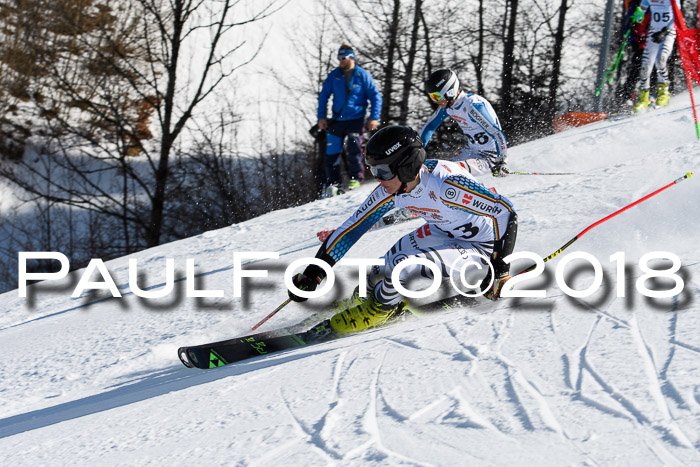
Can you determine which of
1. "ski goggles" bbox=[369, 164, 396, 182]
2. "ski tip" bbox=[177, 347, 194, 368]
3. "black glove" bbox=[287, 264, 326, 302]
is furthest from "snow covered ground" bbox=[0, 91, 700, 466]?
"ski goggles" bbox=[369, 164, 396, 182]

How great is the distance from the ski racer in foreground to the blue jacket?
13.4ft

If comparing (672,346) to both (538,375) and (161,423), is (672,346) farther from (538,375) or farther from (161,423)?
(161,423)

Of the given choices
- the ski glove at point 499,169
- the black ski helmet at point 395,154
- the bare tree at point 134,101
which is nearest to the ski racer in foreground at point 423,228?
the black ski helmet at point 395,154

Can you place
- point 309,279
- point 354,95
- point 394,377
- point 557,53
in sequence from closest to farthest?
1. point 394,377
2. point 309,279
3. point 354,95
4. point 557,53

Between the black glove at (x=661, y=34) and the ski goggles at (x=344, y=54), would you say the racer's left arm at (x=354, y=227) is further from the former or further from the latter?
the black glove at (x=661, y=34)

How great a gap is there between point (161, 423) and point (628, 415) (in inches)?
75.4

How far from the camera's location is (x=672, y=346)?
3.09 m

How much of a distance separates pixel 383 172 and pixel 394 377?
1.11 metres

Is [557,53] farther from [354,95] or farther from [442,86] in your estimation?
[442,86]

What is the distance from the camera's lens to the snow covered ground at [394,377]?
8.27ft

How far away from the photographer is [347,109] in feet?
26.4

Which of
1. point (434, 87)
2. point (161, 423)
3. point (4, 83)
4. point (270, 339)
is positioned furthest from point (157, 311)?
point (4, 83)

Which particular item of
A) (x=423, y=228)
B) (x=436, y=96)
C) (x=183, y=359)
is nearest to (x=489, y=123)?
(x=436, y=96)

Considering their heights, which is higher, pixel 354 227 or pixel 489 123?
pixel 489 123
